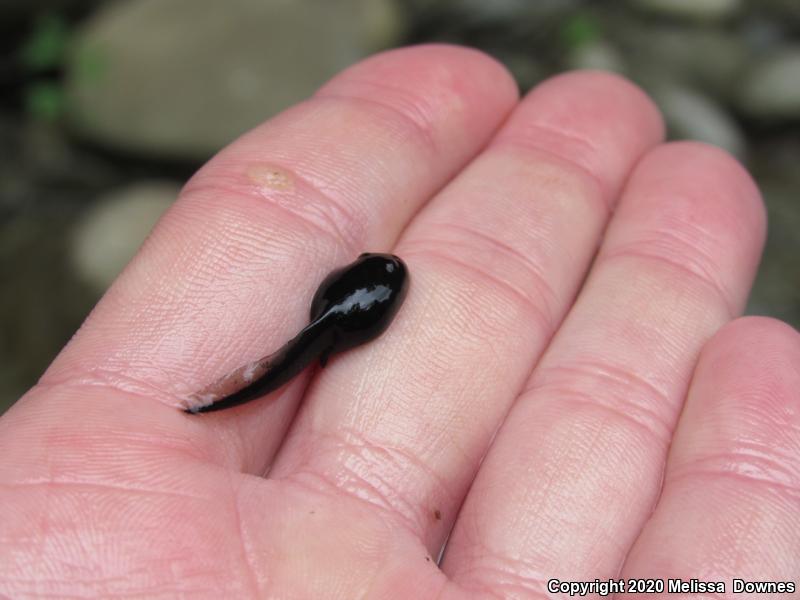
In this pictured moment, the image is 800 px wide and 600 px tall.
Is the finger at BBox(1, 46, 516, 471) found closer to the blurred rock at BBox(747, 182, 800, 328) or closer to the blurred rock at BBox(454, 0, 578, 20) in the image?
the blurred rock at BBox(747, 182, 800, 328)

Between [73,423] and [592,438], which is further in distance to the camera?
[592,438]

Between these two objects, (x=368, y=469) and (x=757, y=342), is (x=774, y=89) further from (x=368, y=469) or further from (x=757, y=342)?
(x=368, y=469)

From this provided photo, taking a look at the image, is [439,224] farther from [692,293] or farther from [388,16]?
[388,16]

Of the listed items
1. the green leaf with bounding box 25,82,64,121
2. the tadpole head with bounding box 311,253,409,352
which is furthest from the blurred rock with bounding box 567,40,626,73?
the tadpole head with bounding box 311,253,409,352

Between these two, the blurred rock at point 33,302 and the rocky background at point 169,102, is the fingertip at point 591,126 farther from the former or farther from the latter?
the blurred rock at point 33,302

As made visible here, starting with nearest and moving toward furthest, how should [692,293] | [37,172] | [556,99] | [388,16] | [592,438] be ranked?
[592,438], [692,293], [556,99], [37,172], [388,16]

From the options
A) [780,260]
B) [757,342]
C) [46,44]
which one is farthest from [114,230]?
[780,260]

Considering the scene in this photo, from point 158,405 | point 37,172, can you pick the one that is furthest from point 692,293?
point 37,172
